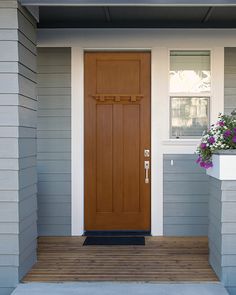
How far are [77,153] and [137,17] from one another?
5.86 ft

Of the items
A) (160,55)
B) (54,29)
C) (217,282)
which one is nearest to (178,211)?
(217,282)

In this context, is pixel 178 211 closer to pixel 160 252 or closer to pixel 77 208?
pixel 160 252

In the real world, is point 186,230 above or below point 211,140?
below

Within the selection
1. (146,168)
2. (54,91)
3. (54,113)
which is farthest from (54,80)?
(146,168)

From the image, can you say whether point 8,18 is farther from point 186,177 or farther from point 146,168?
point 186,177

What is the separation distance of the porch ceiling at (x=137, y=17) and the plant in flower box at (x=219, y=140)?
147cm

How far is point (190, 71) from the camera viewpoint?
5129 millimetres

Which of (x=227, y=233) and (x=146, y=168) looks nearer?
(x=227, y=233)

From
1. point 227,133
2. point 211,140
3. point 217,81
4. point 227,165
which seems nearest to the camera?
point 227,165

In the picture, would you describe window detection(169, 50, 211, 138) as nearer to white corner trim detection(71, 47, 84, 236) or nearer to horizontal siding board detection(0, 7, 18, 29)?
white corner trim detection(71, 47, 84, 236)

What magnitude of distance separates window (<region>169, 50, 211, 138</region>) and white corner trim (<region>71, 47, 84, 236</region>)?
1130 mm

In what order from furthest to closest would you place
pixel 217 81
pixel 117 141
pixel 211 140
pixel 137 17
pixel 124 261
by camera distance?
pixel 117 141 → pixel 217 81 → pixel 137 17 → pixel 124 261 → pixel 211 140

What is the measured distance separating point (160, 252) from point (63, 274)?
1.16 metres

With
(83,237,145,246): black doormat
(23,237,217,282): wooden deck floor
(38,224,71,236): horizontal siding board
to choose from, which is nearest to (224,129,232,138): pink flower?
(23,237,217,282): wooden deck floor
